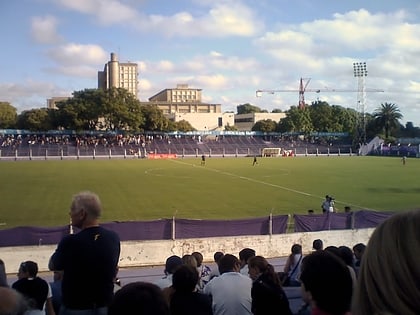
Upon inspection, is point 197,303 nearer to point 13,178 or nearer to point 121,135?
point 13,178

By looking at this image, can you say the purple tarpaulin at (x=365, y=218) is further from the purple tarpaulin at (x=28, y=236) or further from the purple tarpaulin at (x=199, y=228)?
the purple tarpaulin at (x=28, y=236)

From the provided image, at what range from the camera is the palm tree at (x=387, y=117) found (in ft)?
410

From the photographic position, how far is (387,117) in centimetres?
12450

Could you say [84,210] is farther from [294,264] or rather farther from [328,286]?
[294,264]

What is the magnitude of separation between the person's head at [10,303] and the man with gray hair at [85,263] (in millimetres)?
1653

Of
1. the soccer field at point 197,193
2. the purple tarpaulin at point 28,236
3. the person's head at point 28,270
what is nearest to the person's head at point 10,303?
the person's head at point 28,270

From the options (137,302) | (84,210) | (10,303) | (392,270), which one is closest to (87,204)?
(84,210)

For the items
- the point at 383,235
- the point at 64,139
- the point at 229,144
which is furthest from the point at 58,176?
the point at 229,144

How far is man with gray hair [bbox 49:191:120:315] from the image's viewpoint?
190 inches

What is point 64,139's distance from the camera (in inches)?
4094

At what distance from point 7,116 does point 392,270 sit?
14927 cm

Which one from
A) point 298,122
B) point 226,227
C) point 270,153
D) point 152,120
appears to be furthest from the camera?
point 298,122

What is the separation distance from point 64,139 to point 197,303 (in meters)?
104

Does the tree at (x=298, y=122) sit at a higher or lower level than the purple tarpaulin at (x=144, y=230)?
higher
